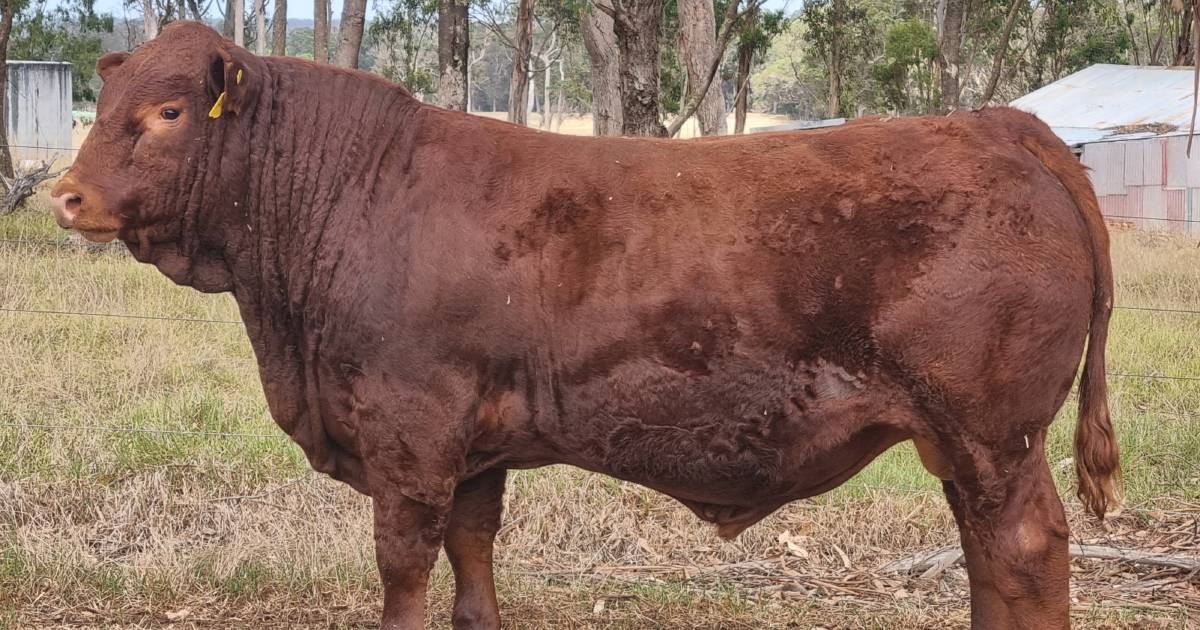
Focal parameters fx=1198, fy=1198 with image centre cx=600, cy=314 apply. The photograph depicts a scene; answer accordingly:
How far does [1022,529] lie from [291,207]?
7.87 ft

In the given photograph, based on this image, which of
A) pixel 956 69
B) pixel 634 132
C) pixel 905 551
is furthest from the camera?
pixel 956 69

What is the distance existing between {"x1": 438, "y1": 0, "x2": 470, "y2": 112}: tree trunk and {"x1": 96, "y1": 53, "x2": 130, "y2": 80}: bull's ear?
883 centimetres

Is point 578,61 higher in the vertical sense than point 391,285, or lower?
higher

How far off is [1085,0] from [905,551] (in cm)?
2842

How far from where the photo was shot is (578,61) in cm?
5434

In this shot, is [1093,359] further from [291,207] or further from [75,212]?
[75,212]

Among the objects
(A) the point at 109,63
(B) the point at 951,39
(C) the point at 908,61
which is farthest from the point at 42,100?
(A) the point at 109,63

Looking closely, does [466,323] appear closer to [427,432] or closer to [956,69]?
[427,432]

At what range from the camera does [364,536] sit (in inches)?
209

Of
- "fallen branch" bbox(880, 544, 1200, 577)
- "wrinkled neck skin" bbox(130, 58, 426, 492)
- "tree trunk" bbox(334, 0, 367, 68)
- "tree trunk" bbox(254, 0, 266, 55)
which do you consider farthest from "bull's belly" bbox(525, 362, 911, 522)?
"tree trunk" bbox(254, 0, 266, 55)

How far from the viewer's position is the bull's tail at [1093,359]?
11.6 ft

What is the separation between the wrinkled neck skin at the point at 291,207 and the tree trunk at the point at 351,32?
34.6 feet

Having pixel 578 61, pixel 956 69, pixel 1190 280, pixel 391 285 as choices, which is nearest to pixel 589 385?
pixel 391 285

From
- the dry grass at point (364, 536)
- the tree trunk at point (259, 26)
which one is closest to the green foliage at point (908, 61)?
the tree trunk at point (259, 26)
